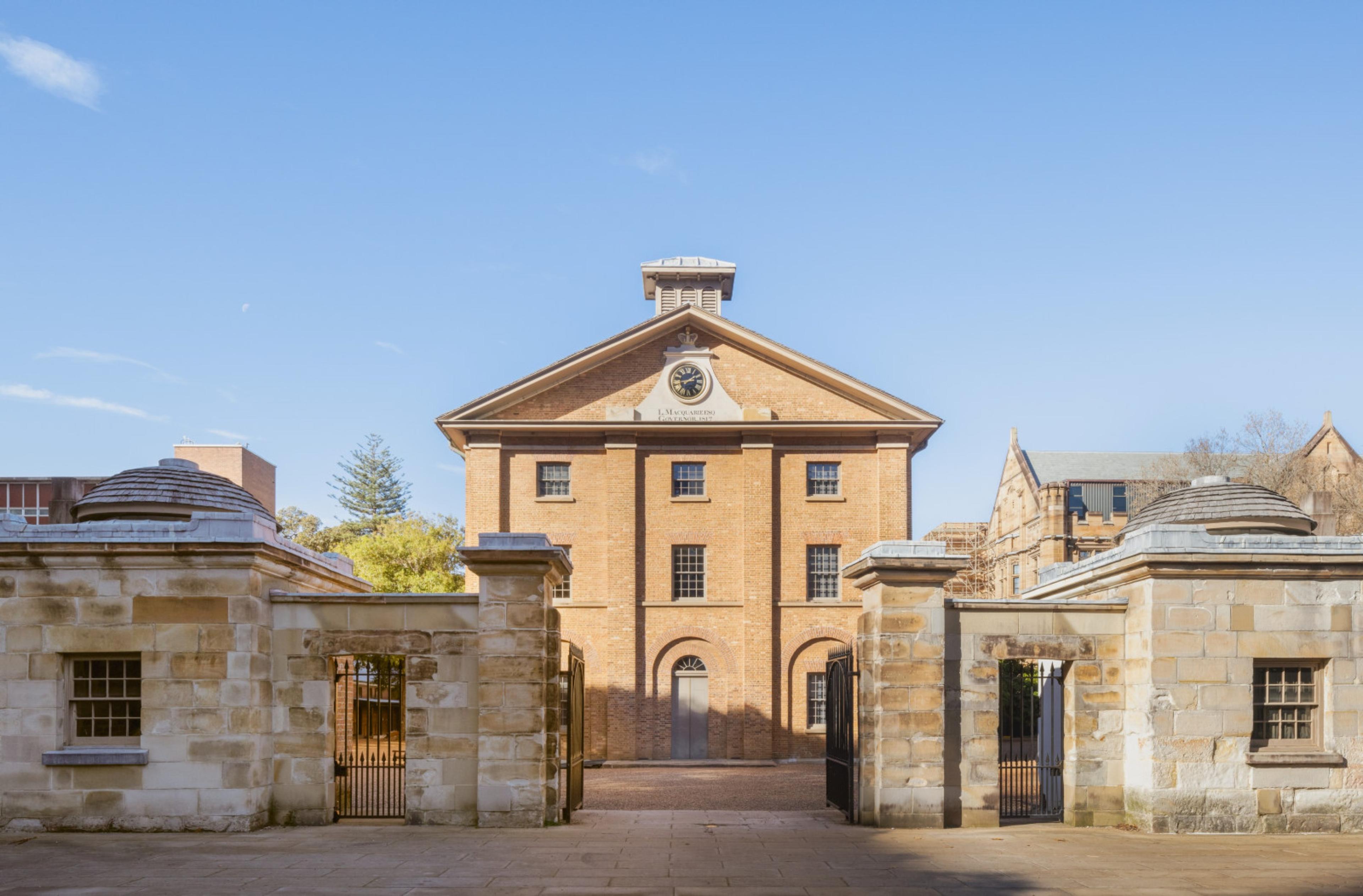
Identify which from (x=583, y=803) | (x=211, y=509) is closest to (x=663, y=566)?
(x=583, y=803)

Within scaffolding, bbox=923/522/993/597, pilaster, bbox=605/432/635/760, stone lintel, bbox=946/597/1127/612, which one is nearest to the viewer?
stone lintel, bbox=946/597/1127/612

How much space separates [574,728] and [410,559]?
1150 inches

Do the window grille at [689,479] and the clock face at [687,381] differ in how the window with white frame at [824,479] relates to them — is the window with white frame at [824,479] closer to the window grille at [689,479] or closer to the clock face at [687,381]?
the window grille at [689,479]

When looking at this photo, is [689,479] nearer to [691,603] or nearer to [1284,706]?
[691,603]

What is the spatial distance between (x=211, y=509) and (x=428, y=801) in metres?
5.62

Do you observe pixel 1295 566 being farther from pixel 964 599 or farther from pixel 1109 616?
pixel 964 599

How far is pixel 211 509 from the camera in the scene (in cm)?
1683

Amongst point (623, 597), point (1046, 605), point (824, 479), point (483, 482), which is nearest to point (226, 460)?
point (483, 482)

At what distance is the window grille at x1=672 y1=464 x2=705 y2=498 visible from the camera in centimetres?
3238

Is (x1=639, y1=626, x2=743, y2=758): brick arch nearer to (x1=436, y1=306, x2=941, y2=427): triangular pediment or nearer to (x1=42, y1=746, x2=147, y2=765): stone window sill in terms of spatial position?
(x1=436, y1=306, x2=941, y2=427): triangular pediment

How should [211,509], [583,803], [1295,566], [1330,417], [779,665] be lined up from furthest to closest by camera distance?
[1330,417], [779,665], [583,803], [211,509], [1295,566]

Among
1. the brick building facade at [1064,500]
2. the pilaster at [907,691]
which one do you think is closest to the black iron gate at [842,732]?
the pilaster at [907,691]

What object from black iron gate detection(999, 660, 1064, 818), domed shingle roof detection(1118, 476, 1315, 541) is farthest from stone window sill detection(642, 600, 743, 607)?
domed shingle roof detection(1118, 476, 1315, 541)

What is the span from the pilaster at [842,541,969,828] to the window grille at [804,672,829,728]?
53.6 ft
